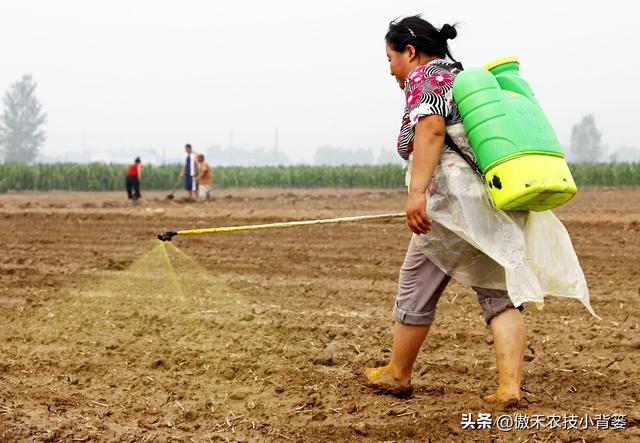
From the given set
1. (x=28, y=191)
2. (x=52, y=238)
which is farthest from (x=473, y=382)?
(x=28, y=191)

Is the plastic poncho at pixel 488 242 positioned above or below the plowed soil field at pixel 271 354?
above

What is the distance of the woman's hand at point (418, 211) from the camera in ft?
11.1

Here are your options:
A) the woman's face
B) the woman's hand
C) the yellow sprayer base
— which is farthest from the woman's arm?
the woman's face

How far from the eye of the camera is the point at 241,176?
139 ft

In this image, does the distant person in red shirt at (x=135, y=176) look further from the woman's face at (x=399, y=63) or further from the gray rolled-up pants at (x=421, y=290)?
the gray rolled-up pants at (x=421, y=290)

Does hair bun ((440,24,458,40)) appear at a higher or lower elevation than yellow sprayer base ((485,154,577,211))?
higher

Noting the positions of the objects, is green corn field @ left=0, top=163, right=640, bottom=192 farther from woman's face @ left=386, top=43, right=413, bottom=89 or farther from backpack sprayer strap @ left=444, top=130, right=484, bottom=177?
backpack sprayer strap @ left=444, top=130, right=484, bottom=177

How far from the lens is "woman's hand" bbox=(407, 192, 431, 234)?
3379 millimetres

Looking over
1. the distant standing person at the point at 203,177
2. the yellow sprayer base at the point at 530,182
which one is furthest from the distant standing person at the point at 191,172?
the yellow sprayer base at the point at 530,182

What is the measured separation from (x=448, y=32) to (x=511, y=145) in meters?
0.68

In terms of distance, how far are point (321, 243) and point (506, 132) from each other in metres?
6.61

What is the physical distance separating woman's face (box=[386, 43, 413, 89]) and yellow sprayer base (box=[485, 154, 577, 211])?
675mm

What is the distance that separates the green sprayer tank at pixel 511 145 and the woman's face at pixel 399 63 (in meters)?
0.34

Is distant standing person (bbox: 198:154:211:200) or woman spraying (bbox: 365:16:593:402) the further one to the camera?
distant standing person (bbox: 198:154:211:200)
